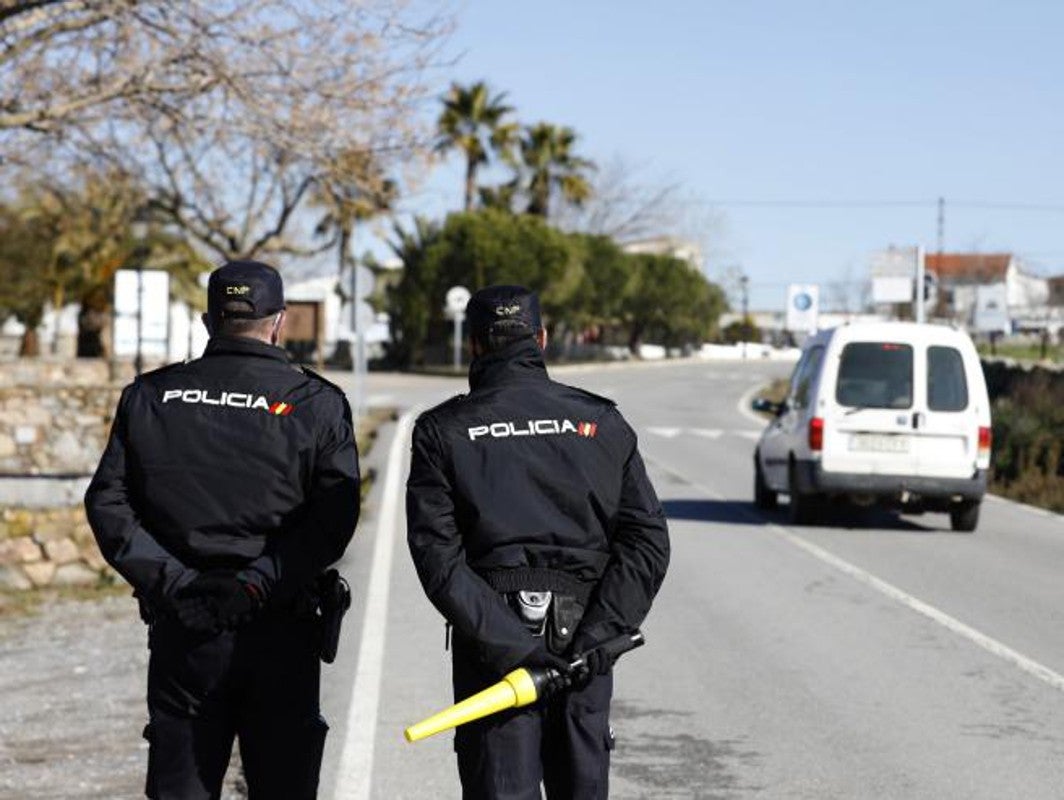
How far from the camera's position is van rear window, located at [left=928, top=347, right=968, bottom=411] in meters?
17.8

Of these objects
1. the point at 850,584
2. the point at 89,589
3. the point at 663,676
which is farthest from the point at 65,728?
the point at 850,584

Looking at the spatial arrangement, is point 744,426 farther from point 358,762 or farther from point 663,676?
point 358,762

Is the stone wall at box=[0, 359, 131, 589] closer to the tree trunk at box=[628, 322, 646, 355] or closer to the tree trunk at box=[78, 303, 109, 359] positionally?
the tree trunk at box=[78, 303, 109, 359]

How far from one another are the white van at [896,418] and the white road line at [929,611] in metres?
0.87

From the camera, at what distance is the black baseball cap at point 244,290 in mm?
5109

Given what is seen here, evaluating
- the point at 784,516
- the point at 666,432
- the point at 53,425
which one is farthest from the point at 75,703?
the point at 666,432

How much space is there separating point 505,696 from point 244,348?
1222mm

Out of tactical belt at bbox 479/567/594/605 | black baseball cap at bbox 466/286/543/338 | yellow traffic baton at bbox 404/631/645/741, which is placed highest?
black baseball cap at bbox 466/286/543/338

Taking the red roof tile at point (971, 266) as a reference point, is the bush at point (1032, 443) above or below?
below

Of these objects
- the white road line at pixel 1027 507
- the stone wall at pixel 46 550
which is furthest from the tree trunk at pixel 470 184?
the stone wall at pixel 46 550

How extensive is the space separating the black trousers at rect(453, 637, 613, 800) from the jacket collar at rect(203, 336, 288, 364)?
0.94m

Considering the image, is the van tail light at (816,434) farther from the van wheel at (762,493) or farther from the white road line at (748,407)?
the white road line at (748,407)

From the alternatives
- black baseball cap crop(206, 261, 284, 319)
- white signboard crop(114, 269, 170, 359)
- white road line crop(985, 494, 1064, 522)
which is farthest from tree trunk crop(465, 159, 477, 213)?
black baseball cap crop(206, 261, 284, 319)

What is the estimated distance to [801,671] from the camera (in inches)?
402
